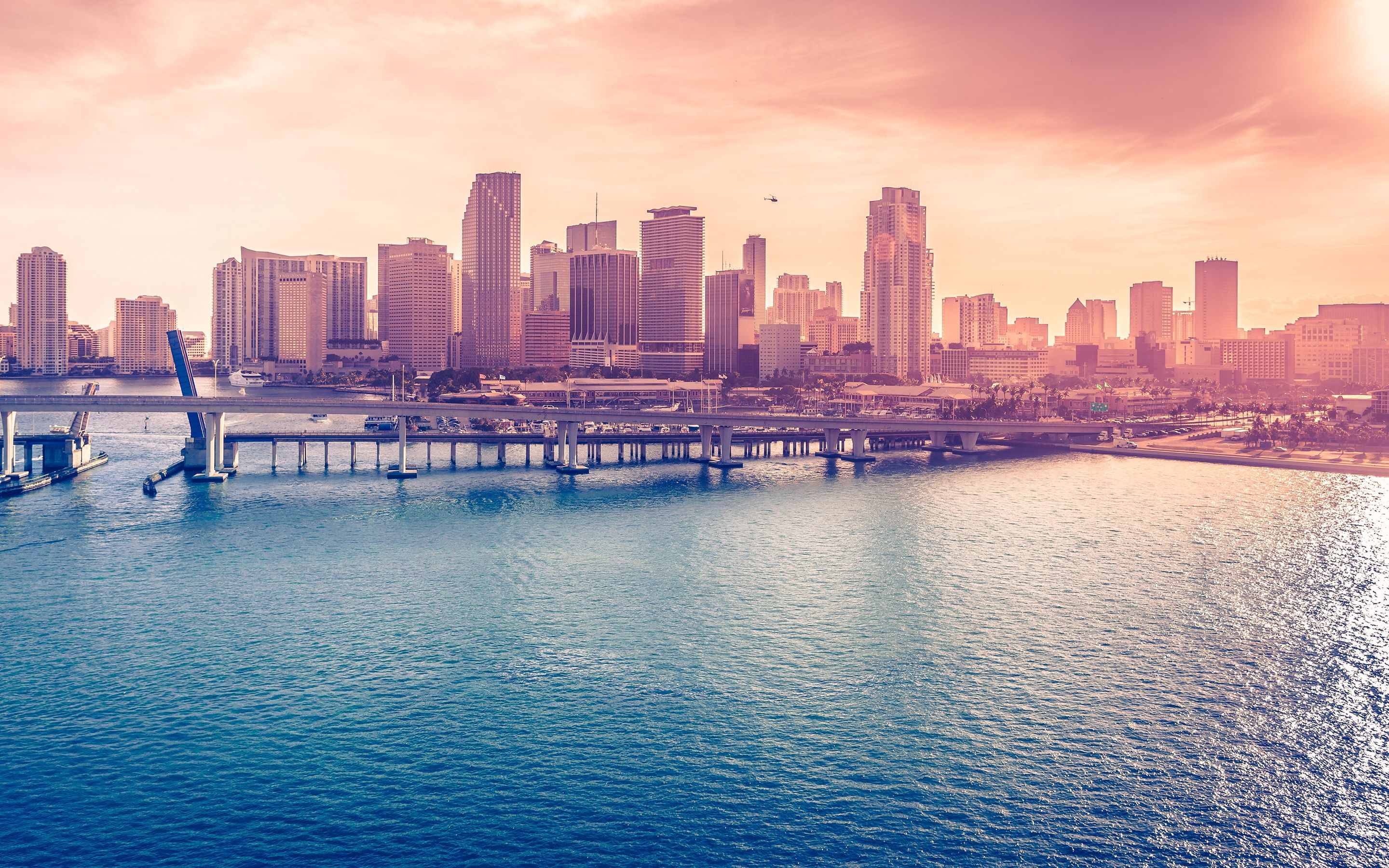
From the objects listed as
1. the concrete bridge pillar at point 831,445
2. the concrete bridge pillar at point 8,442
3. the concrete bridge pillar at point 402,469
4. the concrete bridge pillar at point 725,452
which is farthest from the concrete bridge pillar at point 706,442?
the concrete bridge pillar at point 8,442

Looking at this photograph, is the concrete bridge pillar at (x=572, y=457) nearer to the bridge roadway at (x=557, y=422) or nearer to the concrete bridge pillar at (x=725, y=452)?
the bridge roadway at (x=557, y=422)

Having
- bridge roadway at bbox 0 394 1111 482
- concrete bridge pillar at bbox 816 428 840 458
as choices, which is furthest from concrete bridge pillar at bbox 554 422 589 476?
concrete bridge pillar at bbox 816 428 840 458

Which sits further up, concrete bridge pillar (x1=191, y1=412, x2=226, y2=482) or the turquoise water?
concrete bridge pillar (x1=191, y1=412, x2=226, y2=482)

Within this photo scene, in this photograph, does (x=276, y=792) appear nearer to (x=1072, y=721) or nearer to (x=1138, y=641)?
(x=1072, y=721)

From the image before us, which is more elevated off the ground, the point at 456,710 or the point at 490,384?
the point at 490,384

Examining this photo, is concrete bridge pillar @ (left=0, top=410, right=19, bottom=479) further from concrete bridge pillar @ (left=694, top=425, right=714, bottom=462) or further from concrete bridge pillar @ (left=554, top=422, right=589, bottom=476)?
concrete bridge pillar @ (left=694, top=425, right=714, bottom=462)

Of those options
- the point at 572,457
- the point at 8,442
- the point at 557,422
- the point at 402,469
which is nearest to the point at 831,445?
the point at 557,422

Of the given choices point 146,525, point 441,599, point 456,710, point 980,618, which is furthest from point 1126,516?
point 146,525
